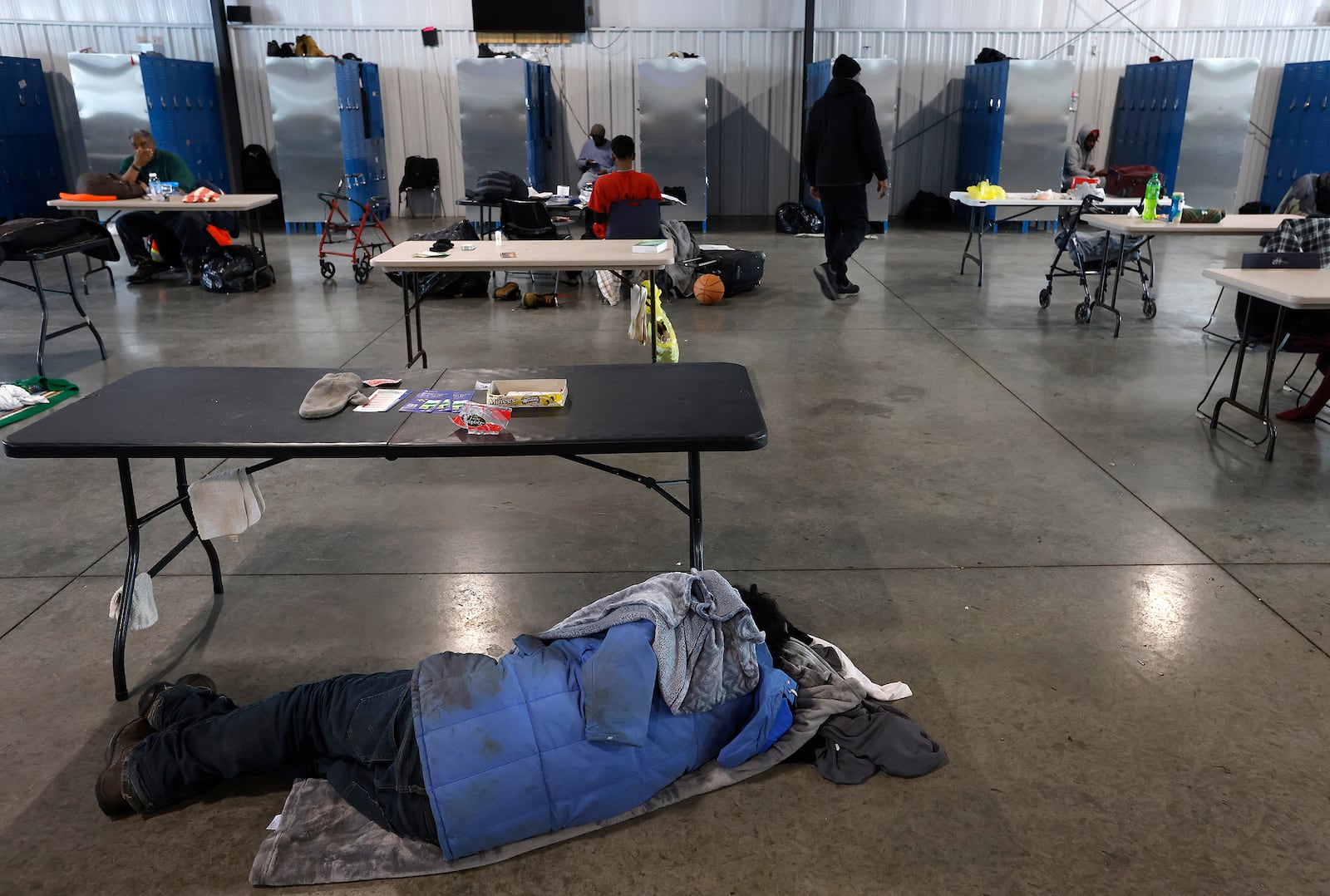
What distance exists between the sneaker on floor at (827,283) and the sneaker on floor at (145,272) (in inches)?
236

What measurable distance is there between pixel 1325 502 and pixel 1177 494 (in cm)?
56

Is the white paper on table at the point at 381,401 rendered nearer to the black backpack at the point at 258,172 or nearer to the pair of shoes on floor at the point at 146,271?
the pair of shoes on floor at the point at 146,271

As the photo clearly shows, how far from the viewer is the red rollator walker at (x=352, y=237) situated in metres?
8.59

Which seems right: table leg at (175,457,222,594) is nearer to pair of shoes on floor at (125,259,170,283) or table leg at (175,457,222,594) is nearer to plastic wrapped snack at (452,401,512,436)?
plastic wrapped snack at (452,401,512,436)

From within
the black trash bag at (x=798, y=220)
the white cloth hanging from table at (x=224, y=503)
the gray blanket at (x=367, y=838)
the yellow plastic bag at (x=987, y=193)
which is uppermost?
the yellow plastic bag at (x=987, y=193)

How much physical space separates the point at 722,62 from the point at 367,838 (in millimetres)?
12889

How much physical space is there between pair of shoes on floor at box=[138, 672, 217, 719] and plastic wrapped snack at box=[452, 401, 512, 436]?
958mm

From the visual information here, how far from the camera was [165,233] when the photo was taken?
8.81 meters

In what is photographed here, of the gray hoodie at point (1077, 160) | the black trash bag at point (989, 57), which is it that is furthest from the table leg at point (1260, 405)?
the black trash bag at point (989, 57)

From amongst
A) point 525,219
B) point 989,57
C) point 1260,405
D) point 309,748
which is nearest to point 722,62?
point 989,57

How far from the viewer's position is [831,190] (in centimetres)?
766

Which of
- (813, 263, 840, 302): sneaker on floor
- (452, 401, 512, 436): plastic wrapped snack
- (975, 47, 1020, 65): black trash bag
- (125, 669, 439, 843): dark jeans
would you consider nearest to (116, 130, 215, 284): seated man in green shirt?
(813, 263, 840, 302): sneaker on floor

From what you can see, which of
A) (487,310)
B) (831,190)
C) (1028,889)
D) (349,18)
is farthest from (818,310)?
(349,18)

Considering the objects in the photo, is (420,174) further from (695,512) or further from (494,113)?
(695,512)
